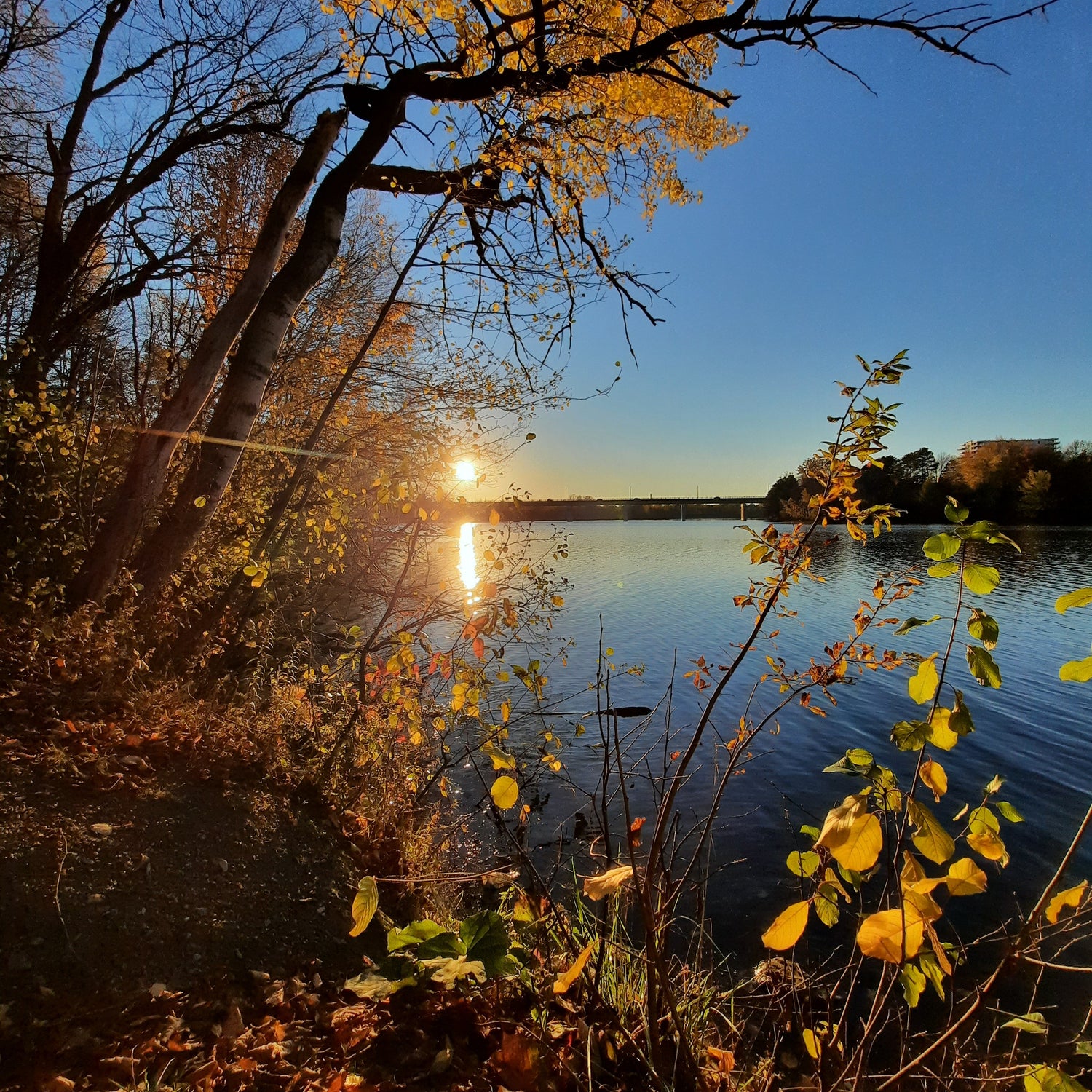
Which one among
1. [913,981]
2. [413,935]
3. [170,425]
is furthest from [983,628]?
[170,425]

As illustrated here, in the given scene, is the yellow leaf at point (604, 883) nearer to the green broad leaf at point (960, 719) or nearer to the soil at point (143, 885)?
the green broad leaf at point (960, 719)

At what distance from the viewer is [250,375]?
4.91m

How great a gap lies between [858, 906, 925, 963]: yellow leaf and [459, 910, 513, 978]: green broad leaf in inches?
57.7

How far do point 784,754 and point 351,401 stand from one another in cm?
902

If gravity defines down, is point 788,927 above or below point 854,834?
below

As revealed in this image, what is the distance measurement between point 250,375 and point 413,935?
13.8 ft

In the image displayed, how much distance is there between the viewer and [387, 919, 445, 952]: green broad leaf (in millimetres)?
2369

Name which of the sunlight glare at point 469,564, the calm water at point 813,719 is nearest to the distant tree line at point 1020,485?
the calm water at point 813,719

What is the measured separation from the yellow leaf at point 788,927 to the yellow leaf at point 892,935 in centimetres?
11

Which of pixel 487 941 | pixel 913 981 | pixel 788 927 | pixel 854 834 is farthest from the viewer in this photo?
pixel 487 941

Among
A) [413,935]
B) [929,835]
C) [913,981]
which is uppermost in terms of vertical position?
[929,835]

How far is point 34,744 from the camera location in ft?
12.1

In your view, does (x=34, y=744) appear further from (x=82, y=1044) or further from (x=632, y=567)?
(x=632, y=567)

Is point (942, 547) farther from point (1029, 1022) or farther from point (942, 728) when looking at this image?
point (1029, 1022)
